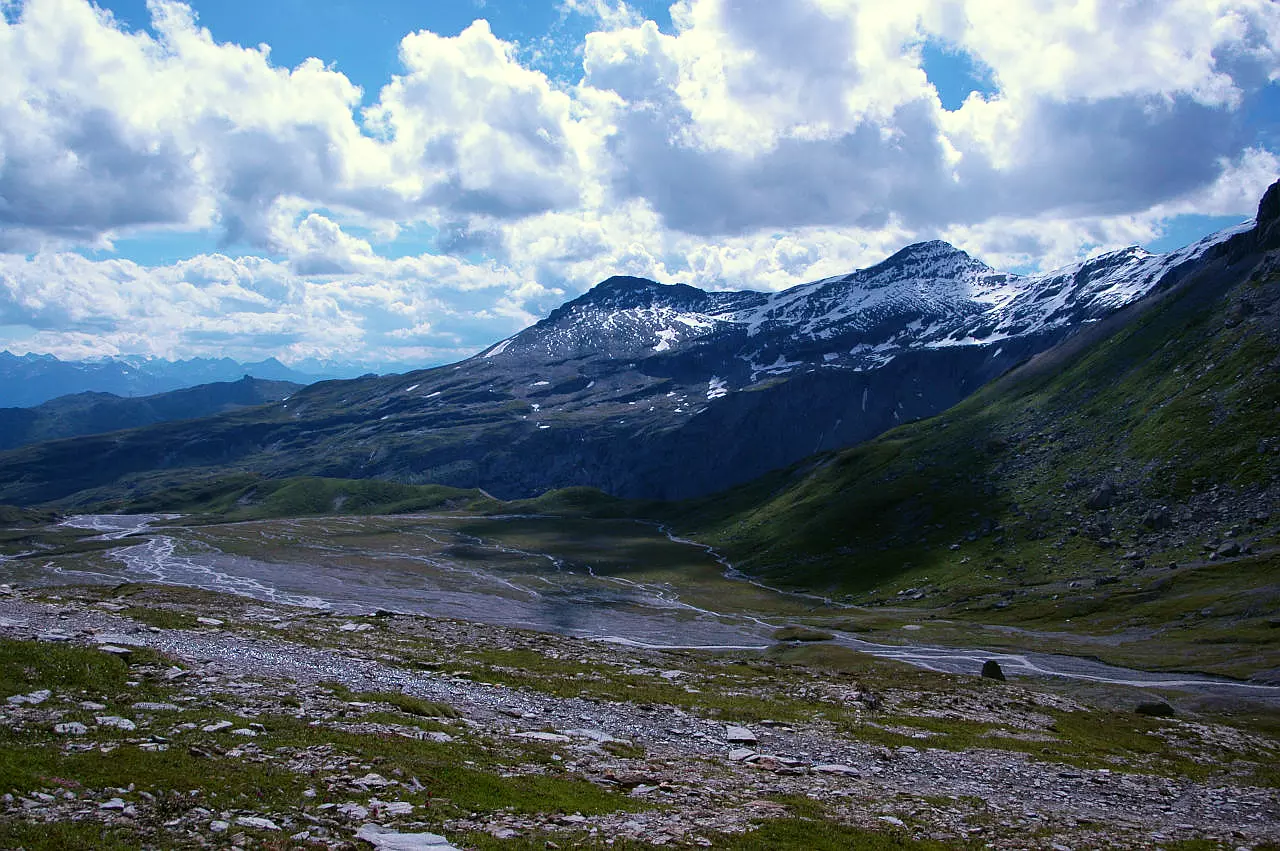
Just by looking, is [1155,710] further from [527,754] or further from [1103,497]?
[1103,497]

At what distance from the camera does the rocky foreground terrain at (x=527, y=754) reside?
814 inches

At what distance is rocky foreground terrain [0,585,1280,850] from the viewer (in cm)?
2067

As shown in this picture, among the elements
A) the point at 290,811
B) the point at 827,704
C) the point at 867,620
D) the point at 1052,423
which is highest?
the point at 1052,423

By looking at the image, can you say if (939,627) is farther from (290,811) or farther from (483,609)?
(290,811)

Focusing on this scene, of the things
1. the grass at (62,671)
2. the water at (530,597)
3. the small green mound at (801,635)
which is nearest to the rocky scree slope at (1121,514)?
the water at (530,597)

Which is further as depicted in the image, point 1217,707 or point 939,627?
point 939,627

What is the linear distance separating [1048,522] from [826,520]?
55.7 metres

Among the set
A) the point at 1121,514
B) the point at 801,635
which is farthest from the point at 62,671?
the point at 1121,514

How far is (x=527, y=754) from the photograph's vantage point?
29.5 metres

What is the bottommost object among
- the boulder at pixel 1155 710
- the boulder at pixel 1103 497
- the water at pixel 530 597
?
the water at pixel 530 597

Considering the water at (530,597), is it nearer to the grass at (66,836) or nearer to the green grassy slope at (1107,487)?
the green grassy slope at (1107,487)

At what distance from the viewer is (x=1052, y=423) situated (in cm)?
19338

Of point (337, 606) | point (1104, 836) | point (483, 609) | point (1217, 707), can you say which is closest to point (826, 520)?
point (483, 609)

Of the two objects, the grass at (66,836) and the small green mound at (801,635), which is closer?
the grass at (66,836)
